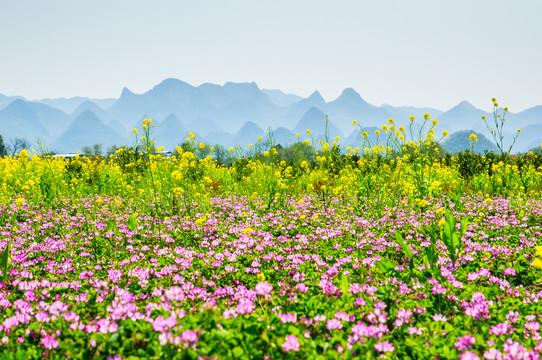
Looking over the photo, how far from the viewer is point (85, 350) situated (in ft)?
6.29

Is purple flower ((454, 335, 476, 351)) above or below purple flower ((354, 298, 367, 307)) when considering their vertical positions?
Answer: below

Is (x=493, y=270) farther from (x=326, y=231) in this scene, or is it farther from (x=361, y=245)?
(x=326, y=231)

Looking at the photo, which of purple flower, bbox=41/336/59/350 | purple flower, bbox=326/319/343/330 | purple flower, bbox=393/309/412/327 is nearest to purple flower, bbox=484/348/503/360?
purple flower, bbox=393/309/412/327

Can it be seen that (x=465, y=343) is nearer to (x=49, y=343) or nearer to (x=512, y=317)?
(x=512, y=317)

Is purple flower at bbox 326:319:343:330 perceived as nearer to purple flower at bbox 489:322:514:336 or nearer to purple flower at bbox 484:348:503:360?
purple flower at bbox 484:348:503:360

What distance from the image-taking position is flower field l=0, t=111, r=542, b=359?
201cm

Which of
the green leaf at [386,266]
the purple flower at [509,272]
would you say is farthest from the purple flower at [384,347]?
the purple flower at [509,272]

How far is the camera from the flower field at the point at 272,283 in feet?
6.58

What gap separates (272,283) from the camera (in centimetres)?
338

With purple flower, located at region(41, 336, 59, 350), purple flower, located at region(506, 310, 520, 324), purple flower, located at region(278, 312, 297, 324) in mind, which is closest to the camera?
purple flower, located at region(41, 336, 59, 350)

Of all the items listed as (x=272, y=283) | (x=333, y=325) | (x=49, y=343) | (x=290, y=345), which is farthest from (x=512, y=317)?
(x=49, y=343)

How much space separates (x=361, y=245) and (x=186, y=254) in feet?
8.24

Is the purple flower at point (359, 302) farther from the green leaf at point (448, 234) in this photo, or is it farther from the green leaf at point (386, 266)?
the green leaf at point (448, 234)

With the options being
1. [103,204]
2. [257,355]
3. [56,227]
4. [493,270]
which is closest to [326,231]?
[493,270]
